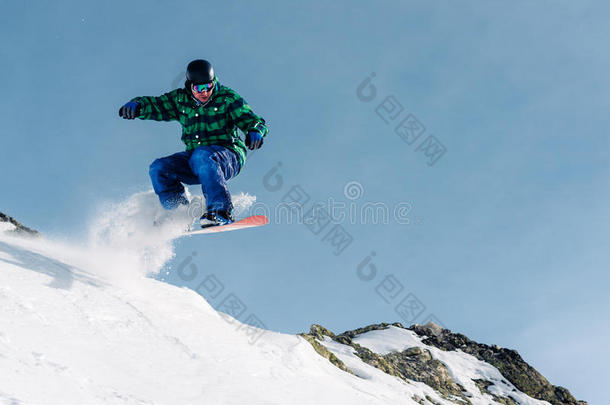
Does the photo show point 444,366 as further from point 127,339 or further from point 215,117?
point 127,339

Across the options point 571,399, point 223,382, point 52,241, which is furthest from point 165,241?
point 571,399

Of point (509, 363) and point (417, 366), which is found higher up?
point (509, 363)

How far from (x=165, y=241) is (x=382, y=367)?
875 centimetres

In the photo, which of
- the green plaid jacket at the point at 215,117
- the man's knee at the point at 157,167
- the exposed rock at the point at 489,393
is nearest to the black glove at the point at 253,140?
the green plaid jacket at the point at 215,117

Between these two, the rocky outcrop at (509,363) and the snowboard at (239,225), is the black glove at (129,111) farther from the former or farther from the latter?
the rocky outcrop at (509,363)

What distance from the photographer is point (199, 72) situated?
613 cm

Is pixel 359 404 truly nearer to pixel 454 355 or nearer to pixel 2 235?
pixel 2 235

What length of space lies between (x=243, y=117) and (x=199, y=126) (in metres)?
0.63

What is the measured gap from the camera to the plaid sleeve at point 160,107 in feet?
21.9

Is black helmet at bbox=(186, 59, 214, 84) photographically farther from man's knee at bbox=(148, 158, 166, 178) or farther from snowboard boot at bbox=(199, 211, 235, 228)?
snowboard boot at bbox=(199, 211, 235, 228)

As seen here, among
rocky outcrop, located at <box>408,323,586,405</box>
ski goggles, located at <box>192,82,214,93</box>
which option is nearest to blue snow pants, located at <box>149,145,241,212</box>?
ski goggles, located at <box>192,82,214,93</box>

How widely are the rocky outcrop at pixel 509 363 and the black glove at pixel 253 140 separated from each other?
17911 mm

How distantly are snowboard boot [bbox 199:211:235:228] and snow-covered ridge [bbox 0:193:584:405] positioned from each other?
84 cm

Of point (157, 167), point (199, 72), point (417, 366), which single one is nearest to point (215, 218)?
point (157, 167)
